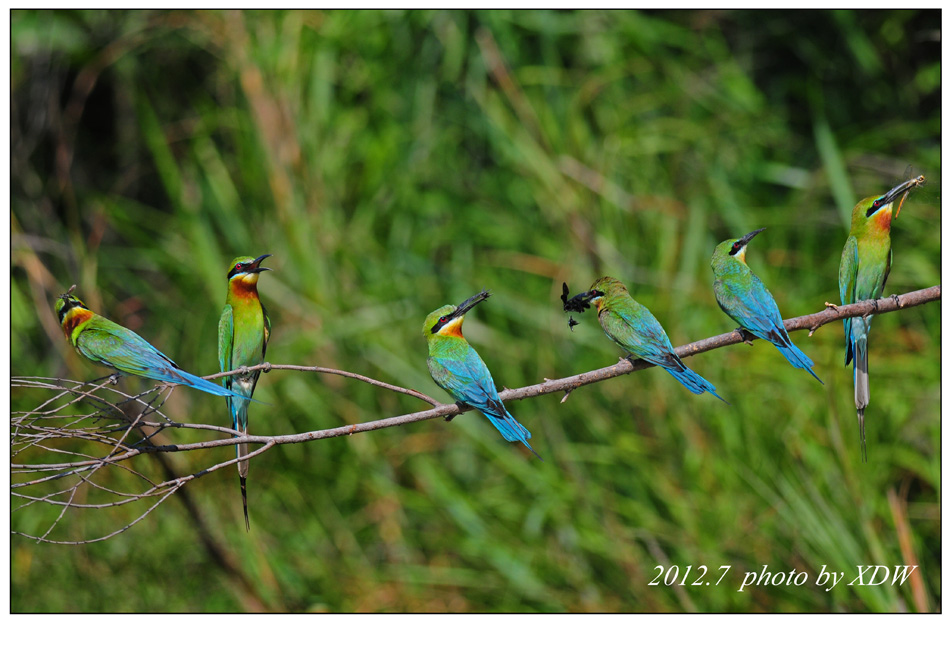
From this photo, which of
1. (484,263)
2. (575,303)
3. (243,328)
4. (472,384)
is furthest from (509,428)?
(484,263)

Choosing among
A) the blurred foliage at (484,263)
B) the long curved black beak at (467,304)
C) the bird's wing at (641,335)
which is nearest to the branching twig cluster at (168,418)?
the bird's wing at (641,335)

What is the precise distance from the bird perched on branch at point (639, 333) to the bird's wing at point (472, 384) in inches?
7.7

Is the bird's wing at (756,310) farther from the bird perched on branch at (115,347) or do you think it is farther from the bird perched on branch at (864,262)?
the bird perched on branch at (115,347)

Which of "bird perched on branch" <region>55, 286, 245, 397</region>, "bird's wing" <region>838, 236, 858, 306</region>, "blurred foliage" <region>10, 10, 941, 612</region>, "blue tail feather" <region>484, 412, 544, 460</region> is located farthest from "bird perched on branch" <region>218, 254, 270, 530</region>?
"blurred foliage" <region>10, 10, 941, 612</region>

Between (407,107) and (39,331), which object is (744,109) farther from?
(39,331)

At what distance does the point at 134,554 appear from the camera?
352 cm

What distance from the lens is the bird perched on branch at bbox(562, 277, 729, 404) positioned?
4.30 feet

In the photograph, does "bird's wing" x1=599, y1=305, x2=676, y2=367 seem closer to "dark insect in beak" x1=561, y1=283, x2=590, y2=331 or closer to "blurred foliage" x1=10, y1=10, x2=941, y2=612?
"dark insect in beak" x1=561, y1=283, x2=590, y2=331

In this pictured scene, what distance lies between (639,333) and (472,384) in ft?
1.01

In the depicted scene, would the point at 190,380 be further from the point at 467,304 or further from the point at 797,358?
the point at 797,358

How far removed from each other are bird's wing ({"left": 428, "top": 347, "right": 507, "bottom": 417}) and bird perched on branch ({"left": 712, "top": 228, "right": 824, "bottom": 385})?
0.44 metres

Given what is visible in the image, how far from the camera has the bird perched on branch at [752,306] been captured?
131 centimetres

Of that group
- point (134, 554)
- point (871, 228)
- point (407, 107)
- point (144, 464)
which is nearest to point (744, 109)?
point (407, 107)

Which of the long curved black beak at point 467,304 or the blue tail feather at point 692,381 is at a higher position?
the long curved black beak at point 467,304
